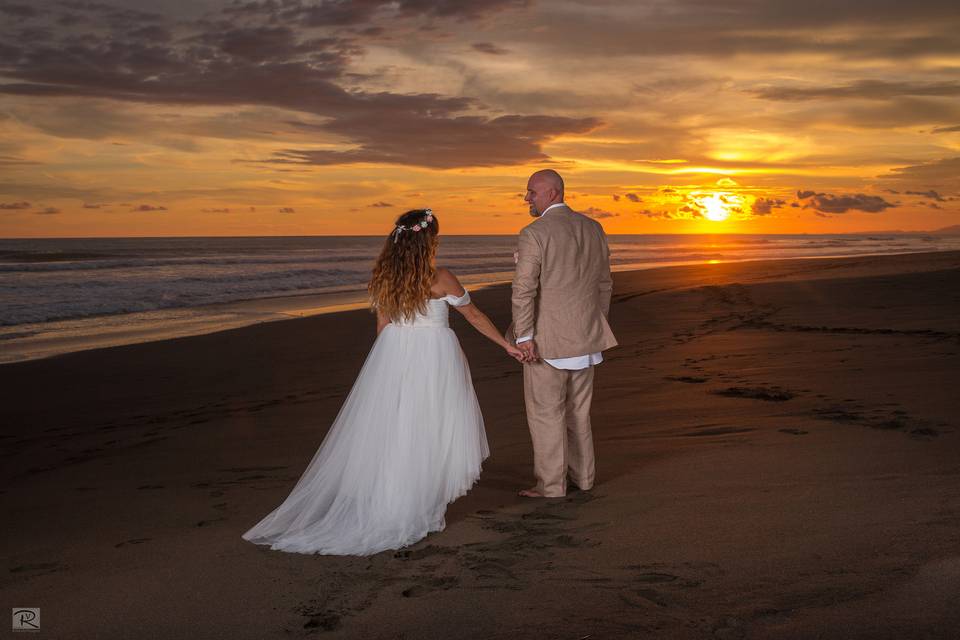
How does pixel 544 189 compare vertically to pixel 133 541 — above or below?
above

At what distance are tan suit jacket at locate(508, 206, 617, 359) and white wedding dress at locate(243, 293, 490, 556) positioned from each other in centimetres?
40

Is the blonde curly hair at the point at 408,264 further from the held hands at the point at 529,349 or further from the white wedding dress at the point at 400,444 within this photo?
the held hands at the point at 529,349

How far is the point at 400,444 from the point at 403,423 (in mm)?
126

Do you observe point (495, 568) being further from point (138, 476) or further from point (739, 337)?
point (739, 337)

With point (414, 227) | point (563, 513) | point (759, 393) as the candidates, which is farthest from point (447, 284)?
point (759, 393)

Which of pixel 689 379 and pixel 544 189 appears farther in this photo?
pixel 689 379

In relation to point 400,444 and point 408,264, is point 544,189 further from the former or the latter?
point 400,444

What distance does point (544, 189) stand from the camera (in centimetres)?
511

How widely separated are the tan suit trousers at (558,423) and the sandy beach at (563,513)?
0.61 ft

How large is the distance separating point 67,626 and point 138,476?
2.75 meters

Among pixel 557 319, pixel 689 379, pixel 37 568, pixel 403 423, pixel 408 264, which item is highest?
pixel 408 264

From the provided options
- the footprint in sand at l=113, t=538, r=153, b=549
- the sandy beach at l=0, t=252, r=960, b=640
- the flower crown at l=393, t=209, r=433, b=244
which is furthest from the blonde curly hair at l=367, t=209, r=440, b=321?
the footprint in sand at l=113, t=538, r=153, b=549

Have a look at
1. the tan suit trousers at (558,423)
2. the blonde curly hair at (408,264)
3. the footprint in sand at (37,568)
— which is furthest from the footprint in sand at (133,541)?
the tan suit trousers at (558,423)

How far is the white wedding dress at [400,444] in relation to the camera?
4.78 m
